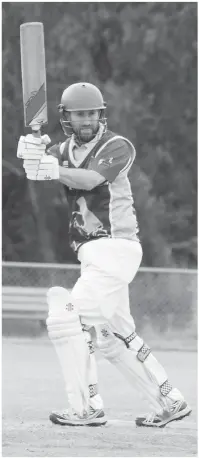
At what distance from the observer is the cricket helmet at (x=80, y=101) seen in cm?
752

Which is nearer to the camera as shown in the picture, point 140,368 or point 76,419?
point 76,419

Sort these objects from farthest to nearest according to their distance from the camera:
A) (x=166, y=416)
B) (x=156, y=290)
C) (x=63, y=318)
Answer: (x=156, y=290) < (x=166, y=416) < (x=63, y=318)

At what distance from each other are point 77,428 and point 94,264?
0.90 m

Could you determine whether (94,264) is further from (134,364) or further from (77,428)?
(77,428)

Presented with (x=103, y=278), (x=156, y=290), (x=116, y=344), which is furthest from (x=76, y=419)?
(x=156, y=290)

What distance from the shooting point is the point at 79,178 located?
289 inches

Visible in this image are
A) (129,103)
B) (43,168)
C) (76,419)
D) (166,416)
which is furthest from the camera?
(129,103)

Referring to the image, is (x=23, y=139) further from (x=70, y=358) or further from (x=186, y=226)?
(x=186, y=226)

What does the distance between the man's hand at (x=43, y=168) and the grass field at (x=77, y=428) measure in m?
1.38

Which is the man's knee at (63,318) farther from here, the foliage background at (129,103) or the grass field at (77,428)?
the foliage background at (129,103)

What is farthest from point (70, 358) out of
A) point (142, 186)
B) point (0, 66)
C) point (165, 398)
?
point (142, 186)

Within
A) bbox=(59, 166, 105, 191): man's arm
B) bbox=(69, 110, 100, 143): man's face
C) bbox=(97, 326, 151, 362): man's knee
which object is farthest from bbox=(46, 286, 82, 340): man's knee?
bbox=(69, 110, 100, 143): man's face

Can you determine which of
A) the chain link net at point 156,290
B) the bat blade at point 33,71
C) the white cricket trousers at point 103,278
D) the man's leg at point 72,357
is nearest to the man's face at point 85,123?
the bat blade at point 33,71

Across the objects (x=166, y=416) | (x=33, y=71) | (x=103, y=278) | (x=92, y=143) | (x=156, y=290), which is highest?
(x=33, y=71)
